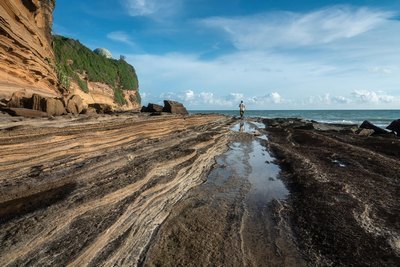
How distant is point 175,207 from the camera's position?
6270 mm

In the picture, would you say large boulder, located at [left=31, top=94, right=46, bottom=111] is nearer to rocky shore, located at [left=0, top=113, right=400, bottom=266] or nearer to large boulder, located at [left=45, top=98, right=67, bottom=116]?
large boulder, located at [left=45, top=98, right=67, bottom=116]

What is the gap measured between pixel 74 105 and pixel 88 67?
40.7 meters

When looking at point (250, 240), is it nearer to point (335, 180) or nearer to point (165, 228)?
point (165, 228)

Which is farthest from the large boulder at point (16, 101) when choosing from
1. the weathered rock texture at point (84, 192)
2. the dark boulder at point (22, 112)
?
the weathered rock texture at point (84, 192)

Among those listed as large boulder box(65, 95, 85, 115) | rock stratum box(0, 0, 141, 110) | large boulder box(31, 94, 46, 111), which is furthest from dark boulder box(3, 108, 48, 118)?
rock stratum box(0, 0, 141, 110)

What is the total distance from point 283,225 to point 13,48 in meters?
20.9

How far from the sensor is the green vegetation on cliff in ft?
158

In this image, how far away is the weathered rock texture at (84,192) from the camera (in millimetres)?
4102

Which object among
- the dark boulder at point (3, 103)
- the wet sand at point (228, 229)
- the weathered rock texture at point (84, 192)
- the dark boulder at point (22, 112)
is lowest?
the wet sand at point (228, 229)

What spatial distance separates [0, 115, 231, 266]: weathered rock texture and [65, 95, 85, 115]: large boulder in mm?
9317

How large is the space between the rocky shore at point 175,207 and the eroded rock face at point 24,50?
1256cm

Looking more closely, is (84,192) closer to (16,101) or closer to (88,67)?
(16,101)

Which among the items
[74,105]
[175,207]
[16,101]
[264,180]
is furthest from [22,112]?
[264,180]

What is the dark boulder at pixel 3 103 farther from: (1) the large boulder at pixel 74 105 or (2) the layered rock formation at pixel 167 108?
(2) the layered rock formation at pixel 167 108
